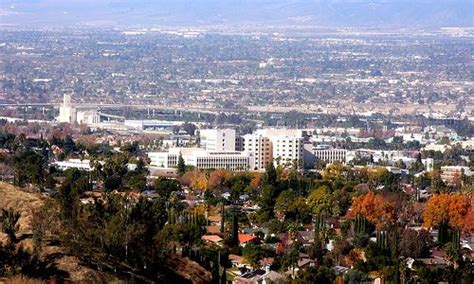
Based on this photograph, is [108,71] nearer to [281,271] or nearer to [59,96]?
[59,96]

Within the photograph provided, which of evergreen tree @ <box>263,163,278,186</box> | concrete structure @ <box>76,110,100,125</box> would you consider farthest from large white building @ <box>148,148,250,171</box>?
Answer: concrete structure @ <box>76,110,100,125</box>

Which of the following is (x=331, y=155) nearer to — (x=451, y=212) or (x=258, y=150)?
(x=258, y=150)

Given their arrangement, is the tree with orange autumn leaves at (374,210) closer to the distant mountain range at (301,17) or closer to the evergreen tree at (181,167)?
the evergreen tree at (181,167)

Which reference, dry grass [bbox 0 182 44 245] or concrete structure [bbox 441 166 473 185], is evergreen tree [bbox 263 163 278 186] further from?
dry grass [bbox 0 182 44 245]

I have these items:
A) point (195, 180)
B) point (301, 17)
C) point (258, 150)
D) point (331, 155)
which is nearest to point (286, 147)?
point (258, 150)

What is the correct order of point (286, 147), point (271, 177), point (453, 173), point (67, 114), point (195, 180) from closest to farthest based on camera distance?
1. point (271, 177)
2. point (195, 180)
3. point (453, 173)
4. point (286, 147)
5. point (67, 114)

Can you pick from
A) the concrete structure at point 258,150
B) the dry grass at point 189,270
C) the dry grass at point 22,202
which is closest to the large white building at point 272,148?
the concrete structure at point 258,150

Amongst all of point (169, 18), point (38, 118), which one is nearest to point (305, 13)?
point (169, 18)
